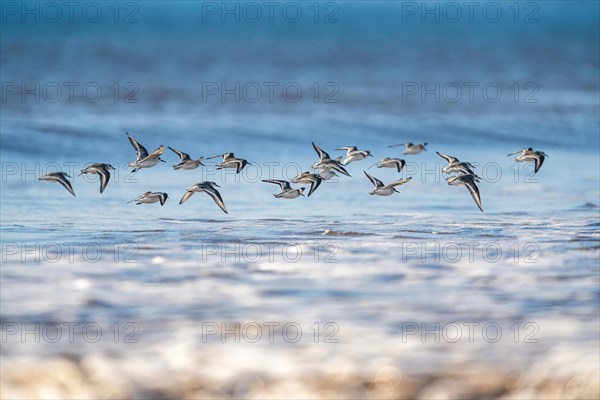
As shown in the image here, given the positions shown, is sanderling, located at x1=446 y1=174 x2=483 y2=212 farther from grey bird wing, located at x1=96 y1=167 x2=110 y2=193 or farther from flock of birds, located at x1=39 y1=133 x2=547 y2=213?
grey bird wing, located at x1=96 y1=167 x2=110 y2=193

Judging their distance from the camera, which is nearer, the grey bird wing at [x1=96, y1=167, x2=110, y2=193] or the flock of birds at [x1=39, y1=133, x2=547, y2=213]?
the flock of birds at [x1=39, y1=133, x2=547, y2=213]

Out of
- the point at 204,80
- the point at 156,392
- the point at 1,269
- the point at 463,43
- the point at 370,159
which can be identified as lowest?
the point at 156,392

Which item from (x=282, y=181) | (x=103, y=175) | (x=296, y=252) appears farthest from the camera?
(x=103, y=175)

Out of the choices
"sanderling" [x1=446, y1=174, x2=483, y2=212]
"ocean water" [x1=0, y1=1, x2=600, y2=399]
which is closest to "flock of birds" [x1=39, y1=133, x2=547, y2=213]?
"sanderling" [x1=446, y1=174, x2=483, y2=212]

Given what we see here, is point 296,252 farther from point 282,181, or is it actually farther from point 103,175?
point 103,175

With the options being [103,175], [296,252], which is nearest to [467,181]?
[296,252]

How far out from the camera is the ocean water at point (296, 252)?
20.5ft

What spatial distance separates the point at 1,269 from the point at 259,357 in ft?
10.2

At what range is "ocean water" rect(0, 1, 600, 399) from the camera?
6.26 m

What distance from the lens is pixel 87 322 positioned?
7191mm

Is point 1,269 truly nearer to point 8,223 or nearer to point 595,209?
point 8,223

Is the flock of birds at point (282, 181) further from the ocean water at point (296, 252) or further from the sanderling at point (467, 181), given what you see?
the ocean water at point (296, 252)

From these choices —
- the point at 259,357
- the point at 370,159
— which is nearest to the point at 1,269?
the point at 259,357

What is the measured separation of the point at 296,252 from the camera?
379 inches
